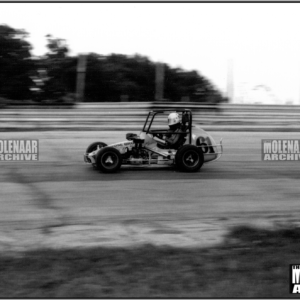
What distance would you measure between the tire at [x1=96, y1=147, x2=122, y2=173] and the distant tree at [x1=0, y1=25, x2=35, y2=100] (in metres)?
13.3

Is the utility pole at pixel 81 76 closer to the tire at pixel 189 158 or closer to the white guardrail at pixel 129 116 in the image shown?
the white guardrail at pixel 129 116

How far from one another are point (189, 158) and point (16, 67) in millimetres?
13886

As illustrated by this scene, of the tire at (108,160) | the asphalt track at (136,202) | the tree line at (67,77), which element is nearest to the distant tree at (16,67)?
the tree line at (67,77)

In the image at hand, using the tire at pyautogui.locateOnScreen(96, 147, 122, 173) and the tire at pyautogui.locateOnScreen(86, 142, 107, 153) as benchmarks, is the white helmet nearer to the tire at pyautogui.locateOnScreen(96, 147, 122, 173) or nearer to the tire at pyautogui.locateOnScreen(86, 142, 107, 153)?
the tire at pyautogui.locateOnScreen(96, 147, 122, 173)

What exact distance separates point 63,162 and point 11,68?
41.0ft

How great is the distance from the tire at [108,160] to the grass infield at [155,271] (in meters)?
4.55

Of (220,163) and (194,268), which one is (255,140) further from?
(194,268)

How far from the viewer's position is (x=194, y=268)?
4.48 meters

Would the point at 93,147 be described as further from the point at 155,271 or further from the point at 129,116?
the point at 129,116

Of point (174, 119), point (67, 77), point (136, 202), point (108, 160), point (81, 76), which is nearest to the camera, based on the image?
point (136, 202)

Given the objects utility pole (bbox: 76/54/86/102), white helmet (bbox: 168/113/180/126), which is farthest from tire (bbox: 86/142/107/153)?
utility pole (bbox: 76/54/86/102)

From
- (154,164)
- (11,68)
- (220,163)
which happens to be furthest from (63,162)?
(11,68)

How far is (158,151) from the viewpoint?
1016 centimetres

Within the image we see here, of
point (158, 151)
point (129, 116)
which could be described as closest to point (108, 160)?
point (158, 151)
